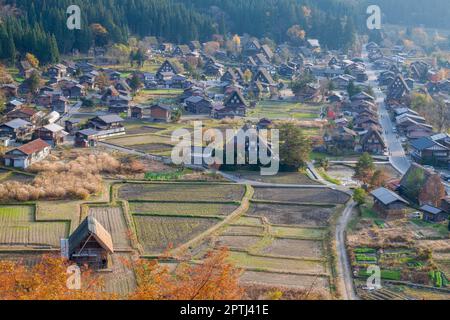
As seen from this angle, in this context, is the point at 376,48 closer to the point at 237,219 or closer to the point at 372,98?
the point at 372,98

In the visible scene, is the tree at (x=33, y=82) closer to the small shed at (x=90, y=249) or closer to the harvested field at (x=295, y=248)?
the small shed at (x=90, y=249)

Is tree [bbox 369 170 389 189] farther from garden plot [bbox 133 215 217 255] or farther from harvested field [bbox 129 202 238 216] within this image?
garden plot [bbox 133 215 217 255]

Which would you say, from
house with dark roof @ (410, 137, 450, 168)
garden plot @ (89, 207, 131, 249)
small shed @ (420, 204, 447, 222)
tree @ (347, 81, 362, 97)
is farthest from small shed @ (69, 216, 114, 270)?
tree @ (347, 81, 362, 97)

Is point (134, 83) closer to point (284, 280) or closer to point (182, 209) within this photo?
point (182, 209)

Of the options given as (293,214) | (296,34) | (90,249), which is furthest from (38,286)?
(296,34)

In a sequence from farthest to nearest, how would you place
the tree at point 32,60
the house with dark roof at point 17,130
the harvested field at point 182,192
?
1. the tree at point 32,60
2. the house with dark roof at point 17,130
3. the harvested field at point 182,192

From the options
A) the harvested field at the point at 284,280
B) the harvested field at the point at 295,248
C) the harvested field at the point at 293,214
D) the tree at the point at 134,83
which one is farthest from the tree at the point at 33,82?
the harvested field at the point at 284,280


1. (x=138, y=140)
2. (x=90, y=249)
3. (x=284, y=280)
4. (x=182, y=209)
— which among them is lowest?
(x=138, y=140)
